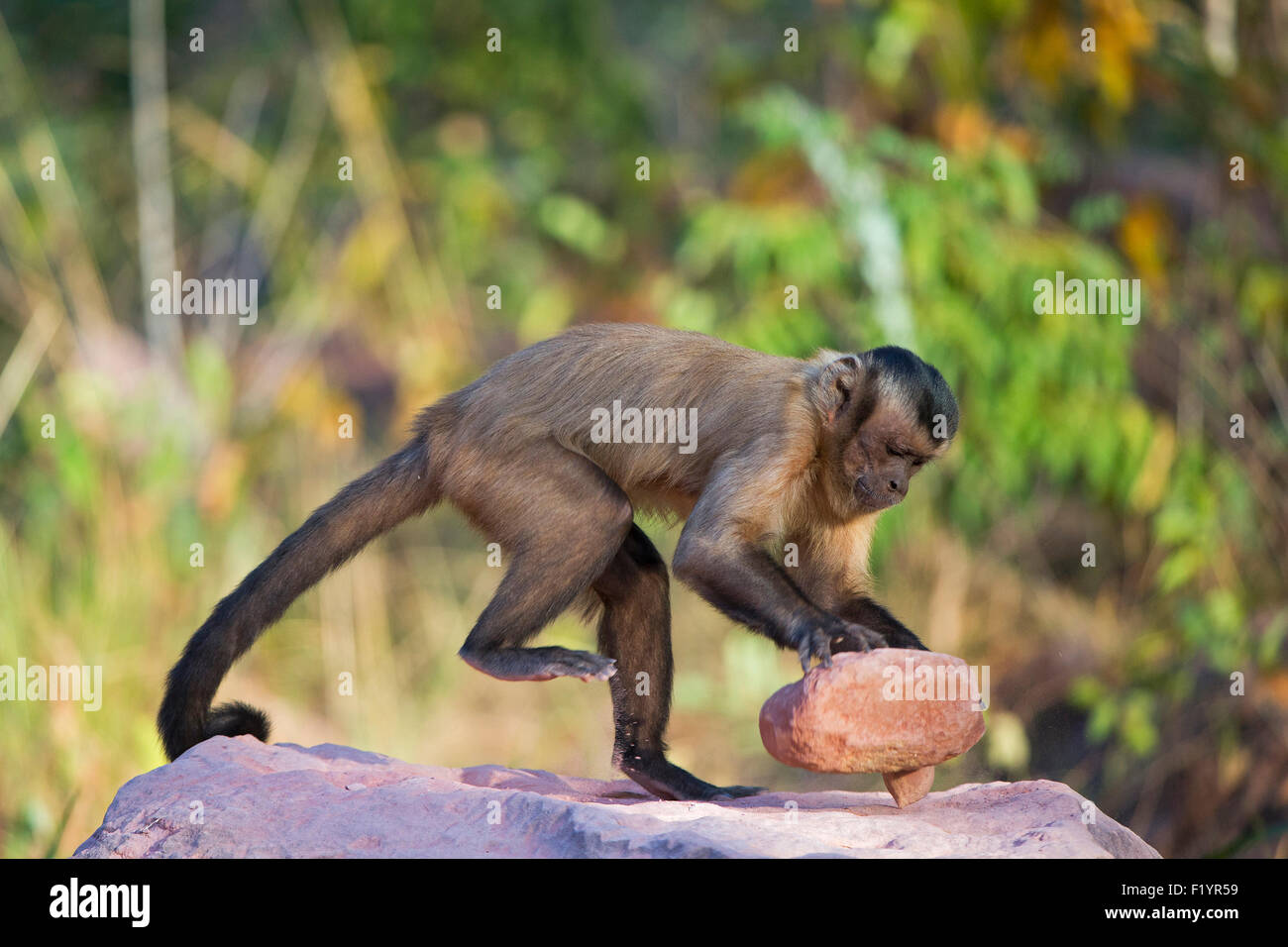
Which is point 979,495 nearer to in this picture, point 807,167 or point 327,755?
point 807,167

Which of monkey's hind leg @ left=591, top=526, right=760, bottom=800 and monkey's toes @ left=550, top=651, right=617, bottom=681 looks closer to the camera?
monkey's toes @ left=550, top=651, right=617, bottom=681

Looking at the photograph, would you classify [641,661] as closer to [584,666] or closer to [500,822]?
[584,666]

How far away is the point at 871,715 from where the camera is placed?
4203 mm

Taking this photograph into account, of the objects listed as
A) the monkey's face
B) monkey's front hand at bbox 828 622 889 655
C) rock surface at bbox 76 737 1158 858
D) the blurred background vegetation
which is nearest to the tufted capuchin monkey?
the monkey's face

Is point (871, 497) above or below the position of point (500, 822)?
above

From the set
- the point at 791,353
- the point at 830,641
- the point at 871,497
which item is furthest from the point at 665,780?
the point at 791,353

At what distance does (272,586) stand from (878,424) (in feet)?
7.32

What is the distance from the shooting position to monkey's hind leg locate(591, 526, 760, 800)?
511 centimetres

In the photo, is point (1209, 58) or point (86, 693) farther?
point (1209, 58)

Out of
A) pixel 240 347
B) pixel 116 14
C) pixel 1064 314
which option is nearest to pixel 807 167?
pixel 1064 314

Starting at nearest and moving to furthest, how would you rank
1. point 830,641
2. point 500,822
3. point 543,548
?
point 500,822 → point 830,641 → point 543,548

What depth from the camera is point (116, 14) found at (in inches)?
521

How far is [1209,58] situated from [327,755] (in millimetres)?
8053

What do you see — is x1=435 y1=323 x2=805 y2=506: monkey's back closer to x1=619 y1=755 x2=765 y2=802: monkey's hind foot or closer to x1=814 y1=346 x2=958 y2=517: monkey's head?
x1=814 y1=346 x2=958 y2=517: monkey's head
